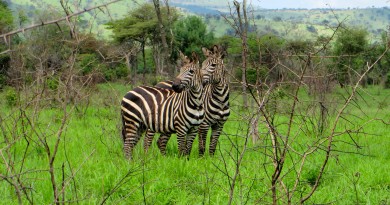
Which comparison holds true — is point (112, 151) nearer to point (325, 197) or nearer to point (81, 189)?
point (81, 189)

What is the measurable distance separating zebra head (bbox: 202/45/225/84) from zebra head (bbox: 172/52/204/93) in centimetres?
21

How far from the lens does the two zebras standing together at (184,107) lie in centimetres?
735

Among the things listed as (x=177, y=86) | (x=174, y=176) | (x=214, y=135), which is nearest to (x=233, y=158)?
(x=174, y=176)

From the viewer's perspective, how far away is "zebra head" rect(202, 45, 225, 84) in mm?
7660

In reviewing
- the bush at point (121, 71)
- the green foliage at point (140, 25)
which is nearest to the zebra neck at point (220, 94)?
the bush at point (121, 71)

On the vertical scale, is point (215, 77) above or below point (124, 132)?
above

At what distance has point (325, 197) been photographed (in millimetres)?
5301

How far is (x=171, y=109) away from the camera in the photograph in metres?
7.58

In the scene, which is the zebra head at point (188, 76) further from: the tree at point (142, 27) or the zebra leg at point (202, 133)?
the tree at point (142, 27)

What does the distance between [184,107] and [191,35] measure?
3433 cm

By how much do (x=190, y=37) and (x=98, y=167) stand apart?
116 ft

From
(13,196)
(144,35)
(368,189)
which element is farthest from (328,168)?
(144,35)

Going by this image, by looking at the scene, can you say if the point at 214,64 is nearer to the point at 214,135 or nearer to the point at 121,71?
the point at 214,135

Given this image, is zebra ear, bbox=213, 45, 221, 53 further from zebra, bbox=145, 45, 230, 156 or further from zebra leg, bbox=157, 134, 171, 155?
zebra leg, bbox=157, 134, 171, 155
